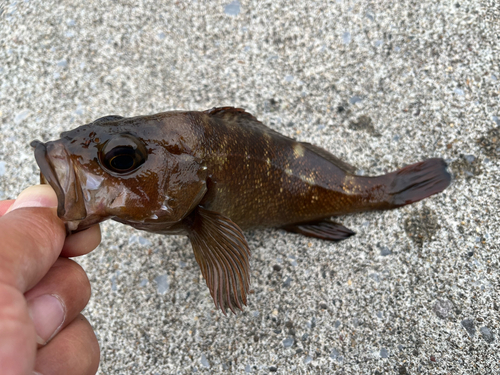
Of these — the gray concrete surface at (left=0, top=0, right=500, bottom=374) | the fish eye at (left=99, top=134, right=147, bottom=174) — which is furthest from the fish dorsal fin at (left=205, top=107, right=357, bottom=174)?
the fish eye at (left=99, top=134, right=147, bottom=174)

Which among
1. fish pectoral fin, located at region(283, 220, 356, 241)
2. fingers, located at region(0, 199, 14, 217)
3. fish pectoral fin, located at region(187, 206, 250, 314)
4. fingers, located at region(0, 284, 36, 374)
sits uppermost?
fingers, located at region(0, 284, 36, 374)

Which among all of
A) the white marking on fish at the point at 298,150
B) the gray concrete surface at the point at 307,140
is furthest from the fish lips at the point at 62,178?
the white marking on fish at the point at 298,150

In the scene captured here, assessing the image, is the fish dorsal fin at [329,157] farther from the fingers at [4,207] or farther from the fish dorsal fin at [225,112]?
the fingers at [4,207]

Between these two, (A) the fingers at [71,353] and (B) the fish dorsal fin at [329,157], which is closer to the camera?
(A) the fingers at [71,353]

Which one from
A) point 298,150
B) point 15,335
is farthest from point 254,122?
point 15,335

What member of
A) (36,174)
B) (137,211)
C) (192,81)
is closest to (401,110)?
(192,81)

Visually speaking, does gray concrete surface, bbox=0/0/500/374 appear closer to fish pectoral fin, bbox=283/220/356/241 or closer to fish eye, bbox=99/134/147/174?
fish pectoral fin, bbox=283/220/356/241
